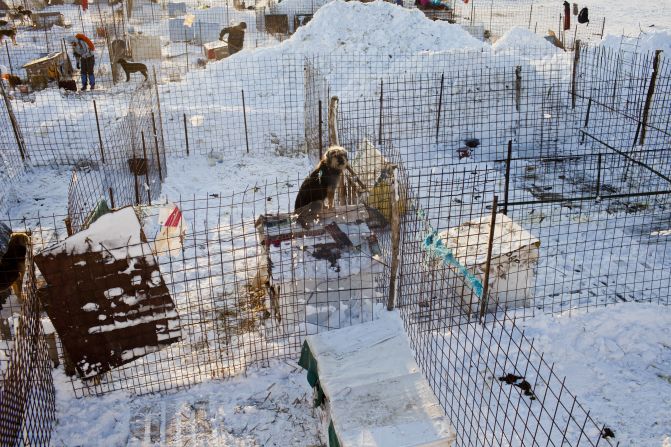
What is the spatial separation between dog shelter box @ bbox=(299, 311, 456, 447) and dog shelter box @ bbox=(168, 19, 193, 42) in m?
25.2

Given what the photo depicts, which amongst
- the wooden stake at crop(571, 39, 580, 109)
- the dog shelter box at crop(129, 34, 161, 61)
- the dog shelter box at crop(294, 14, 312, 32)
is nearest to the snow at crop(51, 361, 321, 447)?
the wooden stake at crop(571, 39, 580, 109)

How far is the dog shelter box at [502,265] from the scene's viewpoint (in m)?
8.39

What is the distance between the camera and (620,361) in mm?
7680

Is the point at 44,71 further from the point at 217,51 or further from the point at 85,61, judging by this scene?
the point at 217,51

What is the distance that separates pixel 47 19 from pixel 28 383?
102 ft

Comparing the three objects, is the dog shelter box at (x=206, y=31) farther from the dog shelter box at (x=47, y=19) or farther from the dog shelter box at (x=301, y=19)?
the dog shelter box at (x=47, y=19)

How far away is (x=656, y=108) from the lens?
14.3 metres

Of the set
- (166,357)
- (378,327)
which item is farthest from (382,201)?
(166,357)

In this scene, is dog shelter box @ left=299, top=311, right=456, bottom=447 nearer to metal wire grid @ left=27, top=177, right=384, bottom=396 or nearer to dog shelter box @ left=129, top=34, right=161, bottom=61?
metal wire grid @ left=27, top=177, right=384, bottom=396

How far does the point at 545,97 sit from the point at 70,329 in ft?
43.6

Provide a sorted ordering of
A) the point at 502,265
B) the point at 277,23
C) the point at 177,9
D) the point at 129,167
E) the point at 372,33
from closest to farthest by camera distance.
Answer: the point at 502,265, the point at 129,167, the point at 372,33, the point at 277,23, the point at 177,9

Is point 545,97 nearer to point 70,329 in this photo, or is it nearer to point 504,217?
point 504,217

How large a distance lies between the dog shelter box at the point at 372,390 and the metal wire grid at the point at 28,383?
2693mm

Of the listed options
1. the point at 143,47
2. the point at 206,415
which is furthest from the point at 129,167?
the point at 143,47
